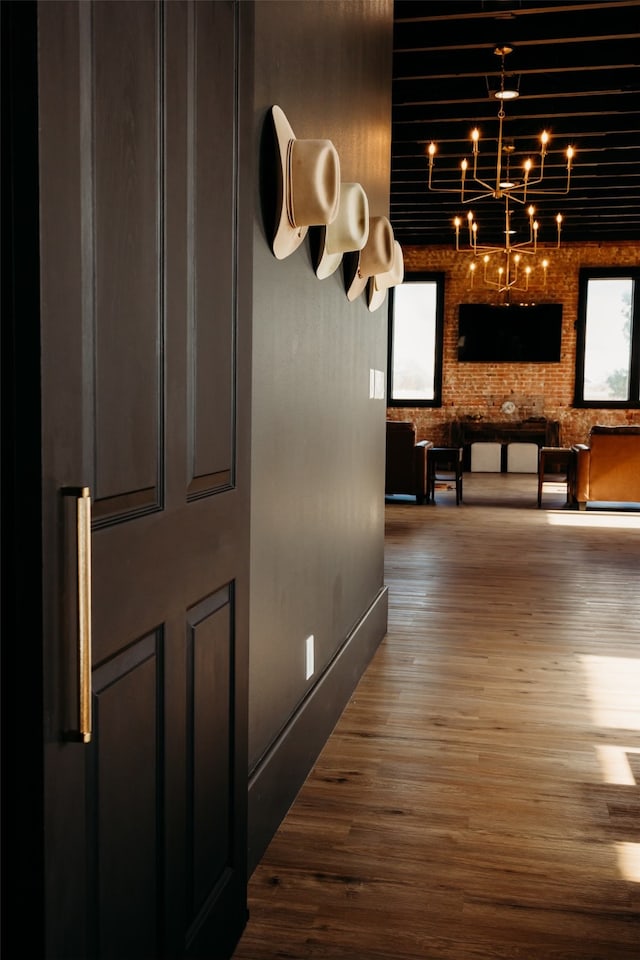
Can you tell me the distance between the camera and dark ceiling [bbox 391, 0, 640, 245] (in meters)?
6.33

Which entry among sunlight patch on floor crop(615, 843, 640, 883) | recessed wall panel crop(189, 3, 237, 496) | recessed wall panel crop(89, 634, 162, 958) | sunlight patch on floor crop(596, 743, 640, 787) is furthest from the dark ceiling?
recessed wall panel crop(89, 634, 162, 958)

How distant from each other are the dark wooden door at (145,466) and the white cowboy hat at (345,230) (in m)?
1.08

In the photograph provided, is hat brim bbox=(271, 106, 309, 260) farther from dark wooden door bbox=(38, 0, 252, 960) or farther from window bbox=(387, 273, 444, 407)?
window bbox=(387, 273, 444, 407)

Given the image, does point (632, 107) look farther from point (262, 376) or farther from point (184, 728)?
point (184, 728)

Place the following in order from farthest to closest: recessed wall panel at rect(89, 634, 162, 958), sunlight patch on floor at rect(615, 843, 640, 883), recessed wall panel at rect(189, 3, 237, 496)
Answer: sunlight patch on floor at rect(615, 843, 640, 883) → recessed wall panel at rect(189, 3, 237, 496) → recessed wall panel at rect(89, 634, 162, 958)

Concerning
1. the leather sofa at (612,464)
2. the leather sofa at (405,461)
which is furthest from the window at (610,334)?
the leather sofa at (405,461)

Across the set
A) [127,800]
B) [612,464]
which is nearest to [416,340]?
[612,464]

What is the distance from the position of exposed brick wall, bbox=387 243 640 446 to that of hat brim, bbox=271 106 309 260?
13.1 metres

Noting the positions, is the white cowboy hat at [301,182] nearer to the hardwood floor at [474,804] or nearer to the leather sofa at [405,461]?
the hardwood floor at [474,804]

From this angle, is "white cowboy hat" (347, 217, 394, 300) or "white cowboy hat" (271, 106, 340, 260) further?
"white cowboy hat" (347, 217, 394, 300)

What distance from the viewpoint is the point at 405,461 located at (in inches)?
416

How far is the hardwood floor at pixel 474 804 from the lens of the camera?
2.13 metres

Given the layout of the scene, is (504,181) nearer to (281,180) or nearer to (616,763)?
(616,763)

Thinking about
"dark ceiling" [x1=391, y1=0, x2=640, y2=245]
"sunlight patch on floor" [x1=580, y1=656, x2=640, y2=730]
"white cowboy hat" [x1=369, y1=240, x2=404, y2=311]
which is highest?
"dark ceiling" [x1=391, y1=0, x2=640, y2=245]
